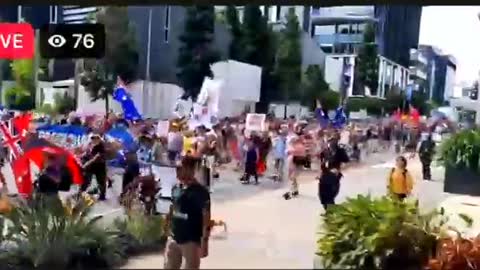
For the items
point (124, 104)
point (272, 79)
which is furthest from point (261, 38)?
point (124, 104)

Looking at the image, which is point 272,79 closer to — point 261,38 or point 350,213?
point 261,38

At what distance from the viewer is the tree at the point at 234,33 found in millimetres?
3256

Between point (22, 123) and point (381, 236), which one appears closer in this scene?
point (381, 236)

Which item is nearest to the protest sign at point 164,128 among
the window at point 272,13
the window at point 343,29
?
the window at point 272,13

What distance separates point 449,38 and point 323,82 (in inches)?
22.5

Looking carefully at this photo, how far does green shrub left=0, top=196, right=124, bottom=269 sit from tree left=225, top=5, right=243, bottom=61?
99 centimetres

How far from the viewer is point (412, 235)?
10.2 ft

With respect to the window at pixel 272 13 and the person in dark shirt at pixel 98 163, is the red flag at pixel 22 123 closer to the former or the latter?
the person in dark shirt at pixel 98 163

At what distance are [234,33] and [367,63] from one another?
1.97 ft

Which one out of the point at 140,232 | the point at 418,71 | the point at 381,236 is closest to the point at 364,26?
the point at 418,71

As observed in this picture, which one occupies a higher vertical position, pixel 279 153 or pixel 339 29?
pixel 339 29

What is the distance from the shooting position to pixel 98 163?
11.2ft

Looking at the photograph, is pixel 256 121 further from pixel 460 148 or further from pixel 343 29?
pixel 460 148

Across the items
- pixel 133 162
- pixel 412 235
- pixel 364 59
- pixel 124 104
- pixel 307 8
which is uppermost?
pixel 307 8
